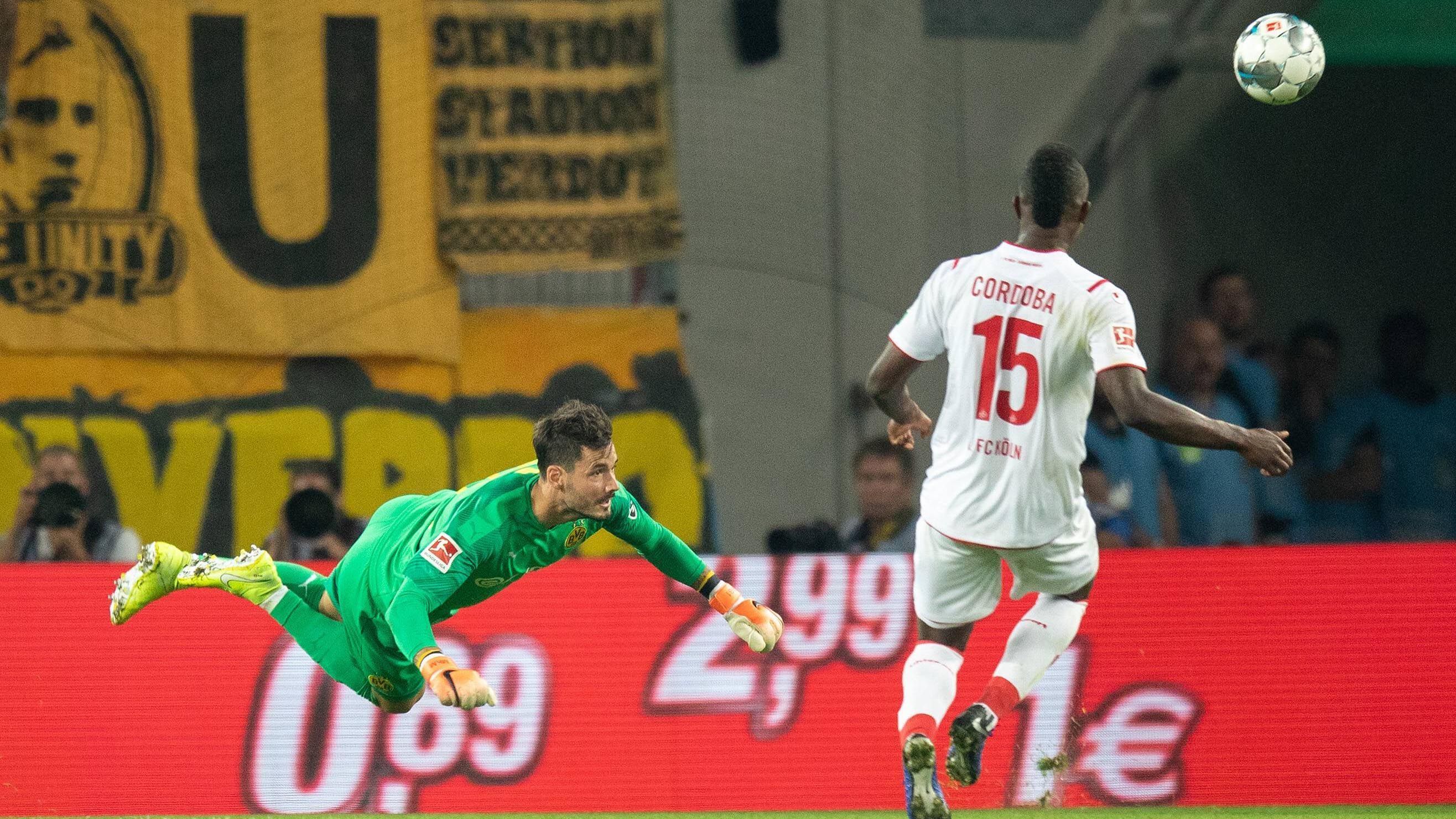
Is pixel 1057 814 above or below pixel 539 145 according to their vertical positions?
below

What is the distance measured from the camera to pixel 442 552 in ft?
17.1

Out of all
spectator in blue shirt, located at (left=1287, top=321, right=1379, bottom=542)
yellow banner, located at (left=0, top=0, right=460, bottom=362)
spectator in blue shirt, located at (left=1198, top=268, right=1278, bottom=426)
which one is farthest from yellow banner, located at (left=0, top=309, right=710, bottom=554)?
spectator in blue shirt, located at (left=1287, top=321, right=1379, bottom=542)

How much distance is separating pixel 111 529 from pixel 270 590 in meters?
2.32

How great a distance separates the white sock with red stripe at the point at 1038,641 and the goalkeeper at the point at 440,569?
0.70 m

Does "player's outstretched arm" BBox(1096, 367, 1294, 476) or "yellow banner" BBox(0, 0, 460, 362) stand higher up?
"yellow banner" BBox(0, 0, 460, 362)

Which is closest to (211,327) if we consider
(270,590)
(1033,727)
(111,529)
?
(111,529)

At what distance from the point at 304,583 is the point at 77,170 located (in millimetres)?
3693

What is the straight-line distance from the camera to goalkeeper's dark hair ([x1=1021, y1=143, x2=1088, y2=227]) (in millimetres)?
5168

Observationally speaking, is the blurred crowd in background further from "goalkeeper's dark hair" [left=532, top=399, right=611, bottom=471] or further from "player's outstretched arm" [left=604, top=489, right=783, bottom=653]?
"goalkeeper's dark hair" [left=532, top=399, right=611, bottom=471]

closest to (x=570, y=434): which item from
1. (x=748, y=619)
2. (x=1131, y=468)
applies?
(x=748, y=619)

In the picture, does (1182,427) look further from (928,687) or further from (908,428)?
(928,687)

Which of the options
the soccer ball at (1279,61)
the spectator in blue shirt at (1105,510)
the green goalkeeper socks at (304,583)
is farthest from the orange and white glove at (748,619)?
the spectator in blue shirt at (1105,510)

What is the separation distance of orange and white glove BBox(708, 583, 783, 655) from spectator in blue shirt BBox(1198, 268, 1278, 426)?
419 centimetres

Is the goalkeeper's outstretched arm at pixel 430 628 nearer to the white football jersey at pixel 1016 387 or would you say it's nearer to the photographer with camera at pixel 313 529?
the white football jersey at pixel 1016 387
